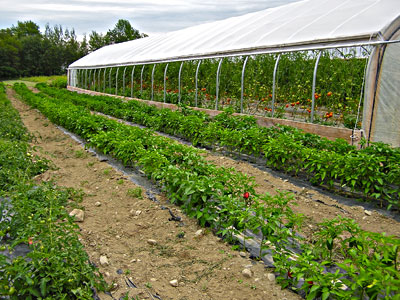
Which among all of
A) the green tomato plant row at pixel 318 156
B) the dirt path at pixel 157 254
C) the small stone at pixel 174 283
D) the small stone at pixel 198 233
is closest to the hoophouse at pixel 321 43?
the green tomato plant row at pixel 318 156

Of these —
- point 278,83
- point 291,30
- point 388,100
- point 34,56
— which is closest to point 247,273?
point 388,100

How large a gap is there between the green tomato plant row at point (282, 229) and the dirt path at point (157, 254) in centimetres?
19

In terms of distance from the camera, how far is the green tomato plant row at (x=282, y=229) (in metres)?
2.34

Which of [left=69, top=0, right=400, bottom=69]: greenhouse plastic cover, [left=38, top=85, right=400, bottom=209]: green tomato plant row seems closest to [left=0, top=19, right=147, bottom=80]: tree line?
[left=69, top=0, right=400, bottom=69]: greenhouse plastic cover

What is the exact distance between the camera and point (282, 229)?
10.1ft

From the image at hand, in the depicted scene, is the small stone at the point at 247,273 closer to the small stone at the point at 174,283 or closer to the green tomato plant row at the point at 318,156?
the small stone at the point at 174,283

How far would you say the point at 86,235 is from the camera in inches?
144

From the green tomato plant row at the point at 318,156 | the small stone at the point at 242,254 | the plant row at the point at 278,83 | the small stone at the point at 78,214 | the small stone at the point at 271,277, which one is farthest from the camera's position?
the plant row at the point at 278,83

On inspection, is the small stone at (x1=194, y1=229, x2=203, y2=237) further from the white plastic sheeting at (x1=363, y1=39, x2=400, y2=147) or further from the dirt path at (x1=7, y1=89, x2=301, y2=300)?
the white plastic sheeting at (x1=363, y1=39, x2=400, y2=147)

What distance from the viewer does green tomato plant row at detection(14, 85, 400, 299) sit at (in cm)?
234

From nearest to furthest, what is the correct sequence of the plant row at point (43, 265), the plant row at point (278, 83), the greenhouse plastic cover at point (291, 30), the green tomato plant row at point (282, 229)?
the plant row at point (43, 265)
the green tomato plant row at point (282, 229)
the greenhouse plastic cover at point (291, 30)
the plant row at point (278, 83)

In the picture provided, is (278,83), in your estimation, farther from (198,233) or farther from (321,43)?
(198,233)

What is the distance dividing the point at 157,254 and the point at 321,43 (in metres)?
6.59

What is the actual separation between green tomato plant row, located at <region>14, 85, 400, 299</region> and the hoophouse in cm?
350
